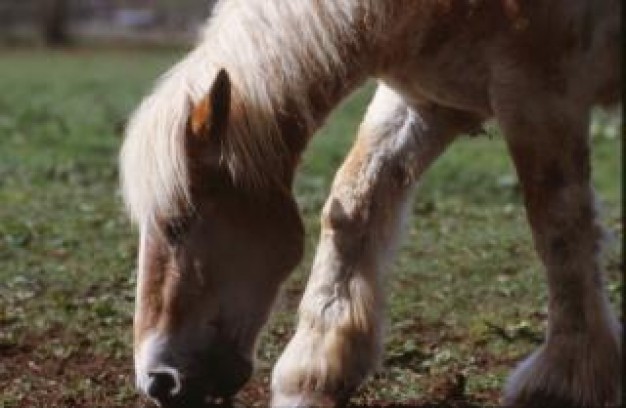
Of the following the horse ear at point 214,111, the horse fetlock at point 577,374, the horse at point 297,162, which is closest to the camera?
the horse ear at point 214,111

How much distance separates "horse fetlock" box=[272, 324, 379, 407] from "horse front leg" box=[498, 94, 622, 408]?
536 millimetres

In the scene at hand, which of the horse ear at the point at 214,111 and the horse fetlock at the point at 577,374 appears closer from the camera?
the horse ear at the point at 214,111

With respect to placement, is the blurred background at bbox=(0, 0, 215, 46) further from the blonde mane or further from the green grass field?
the blonde mane

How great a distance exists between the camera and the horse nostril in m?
4.27

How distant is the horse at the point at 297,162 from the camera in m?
4.30

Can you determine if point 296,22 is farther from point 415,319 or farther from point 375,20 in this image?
point 415,319

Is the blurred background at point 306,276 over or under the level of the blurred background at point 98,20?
→ under

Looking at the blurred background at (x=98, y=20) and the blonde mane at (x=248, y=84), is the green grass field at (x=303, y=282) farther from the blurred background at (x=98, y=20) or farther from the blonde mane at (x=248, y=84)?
the blurred background at (x=98, y=20)

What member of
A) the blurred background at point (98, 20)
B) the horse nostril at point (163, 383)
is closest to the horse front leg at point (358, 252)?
the horse nostril at point (163, 383)

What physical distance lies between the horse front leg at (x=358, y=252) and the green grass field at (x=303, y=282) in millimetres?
257

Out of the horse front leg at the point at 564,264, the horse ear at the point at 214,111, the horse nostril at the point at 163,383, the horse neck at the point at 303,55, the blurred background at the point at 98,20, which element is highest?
the blurred background at the point at 98,20

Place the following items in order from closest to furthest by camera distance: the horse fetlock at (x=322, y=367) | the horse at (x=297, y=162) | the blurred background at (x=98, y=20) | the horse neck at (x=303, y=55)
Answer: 1. the horse at (x=297, y=162)
2. the horse neck at (x=303, y=55)
3. the horse fetlock at (x=322, y=367)
4. the blurred background at (x=98, y=20)

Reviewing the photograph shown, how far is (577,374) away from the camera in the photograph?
4.54 metres

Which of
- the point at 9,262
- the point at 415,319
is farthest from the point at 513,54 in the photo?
the point at 9,262
